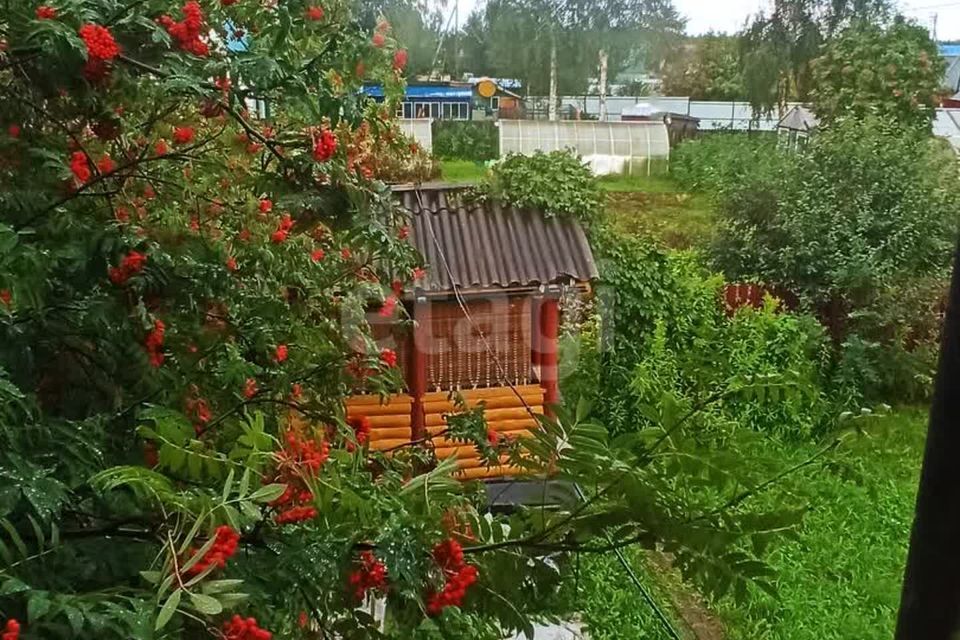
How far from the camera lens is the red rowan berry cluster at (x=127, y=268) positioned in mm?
700

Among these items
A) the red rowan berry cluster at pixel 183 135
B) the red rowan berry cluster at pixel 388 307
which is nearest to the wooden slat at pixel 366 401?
the red rowan berry cluster at pixel 388 307

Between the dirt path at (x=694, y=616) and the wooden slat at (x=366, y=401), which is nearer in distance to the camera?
the wooden slat at (x=366, y=401)

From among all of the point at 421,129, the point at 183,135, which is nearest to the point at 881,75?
the point at 421,129

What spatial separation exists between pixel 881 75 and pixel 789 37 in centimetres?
34

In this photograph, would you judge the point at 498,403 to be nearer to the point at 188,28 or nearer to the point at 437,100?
the point at 437,100

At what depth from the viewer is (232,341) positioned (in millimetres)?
861

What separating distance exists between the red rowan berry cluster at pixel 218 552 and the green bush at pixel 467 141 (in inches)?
55.7

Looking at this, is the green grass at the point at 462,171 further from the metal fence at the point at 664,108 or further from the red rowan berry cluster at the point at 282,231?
the red rowan berry cluster at the point at 282,231

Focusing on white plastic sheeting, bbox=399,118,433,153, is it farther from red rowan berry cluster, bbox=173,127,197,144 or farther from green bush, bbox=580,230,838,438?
red rowan berry cluster, bbox=173,127,197,144

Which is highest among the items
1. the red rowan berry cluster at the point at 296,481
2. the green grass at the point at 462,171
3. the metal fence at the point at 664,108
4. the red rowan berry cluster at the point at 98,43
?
the red rowan berry cluster at the point at 98,43

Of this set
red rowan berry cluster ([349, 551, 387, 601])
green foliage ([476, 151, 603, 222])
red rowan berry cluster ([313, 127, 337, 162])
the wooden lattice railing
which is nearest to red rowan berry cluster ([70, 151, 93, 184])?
red rowan berry cluster ([313, 127, 337, 162])

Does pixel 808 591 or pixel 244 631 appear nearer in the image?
pixel 244 631

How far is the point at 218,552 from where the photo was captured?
45cm

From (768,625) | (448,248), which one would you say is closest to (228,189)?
(448,248)
